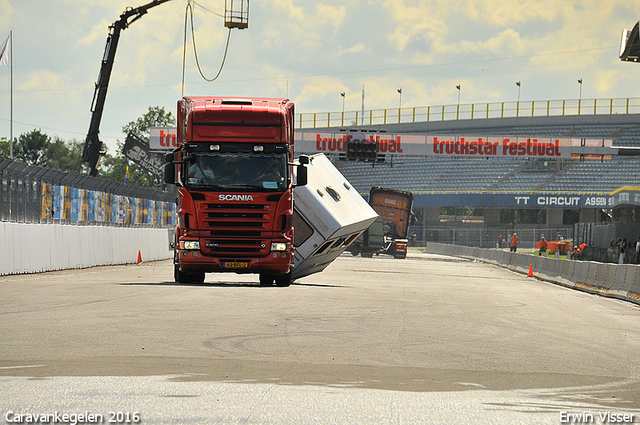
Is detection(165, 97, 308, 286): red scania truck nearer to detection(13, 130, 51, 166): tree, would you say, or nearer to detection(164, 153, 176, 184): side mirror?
detection(164, 153, 176, 184): side mirror

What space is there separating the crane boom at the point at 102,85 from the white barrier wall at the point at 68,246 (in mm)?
6456

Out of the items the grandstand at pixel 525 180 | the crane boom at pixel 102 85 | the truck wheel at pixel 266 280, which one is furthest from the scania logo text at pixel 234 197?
the grandstand at pixel 525 180

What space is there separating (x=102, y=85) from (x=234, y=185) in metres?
26.5

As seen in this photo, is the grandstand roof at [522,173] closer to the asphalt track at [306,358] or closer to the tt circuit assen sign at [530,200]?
the tt circuit assen sign at [530,200]

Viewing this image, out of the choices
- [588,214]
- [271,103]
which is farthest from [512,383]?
[588,214]

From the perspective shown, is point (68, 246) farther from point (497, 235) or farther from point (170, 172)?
point (497, 235)

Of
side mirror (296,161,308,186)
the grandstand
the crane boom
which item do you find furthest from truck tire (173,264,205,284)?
the grandstand

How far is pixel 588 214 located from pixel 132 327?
7344 cm

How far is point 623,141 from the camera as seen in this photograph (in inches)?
3191

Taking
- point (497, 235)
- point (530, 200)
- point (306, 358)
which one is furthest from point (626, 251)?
point (530, 200)

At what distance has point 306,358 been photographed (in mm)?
9180

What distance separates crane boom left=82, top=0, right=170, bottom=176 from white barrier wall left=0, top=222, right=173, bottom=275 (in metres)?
6.46

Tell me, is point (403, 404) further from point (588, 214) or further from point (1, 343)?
point (588, 214)

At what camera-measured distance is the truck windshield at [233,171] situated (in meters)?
17.3
